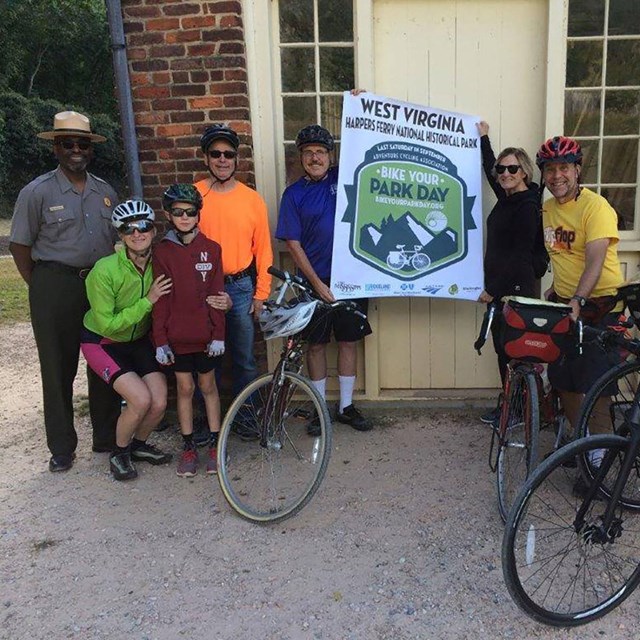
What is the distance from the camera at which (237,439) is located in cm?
412

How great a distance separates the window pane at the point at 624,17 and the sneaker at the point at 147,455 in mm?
4021

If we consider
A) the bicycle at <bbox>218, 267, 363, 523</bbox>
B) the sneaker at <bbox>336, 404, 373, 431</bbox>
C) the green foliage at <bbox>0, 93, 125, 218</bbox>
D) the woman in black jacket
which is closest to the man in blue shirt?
the sneaker at <bbox>336, 404, 373, 431</bbox>

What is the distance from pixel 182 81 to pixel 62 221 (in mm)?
1262

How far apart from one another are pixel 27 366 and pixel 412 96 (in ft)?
15.0

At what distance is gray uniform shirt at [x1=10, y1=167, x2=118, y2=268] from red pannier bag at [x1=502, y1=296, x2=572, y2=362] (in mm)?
2466

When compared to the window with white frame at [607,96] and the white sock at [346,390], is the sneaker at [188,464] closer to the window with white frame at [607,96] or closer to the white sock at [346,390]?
the white sock at [346,390]

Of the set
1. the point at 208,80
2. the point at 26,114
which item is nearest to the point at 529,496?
the point at 208,80

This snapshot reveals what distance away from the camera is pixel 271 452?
3.46 metres

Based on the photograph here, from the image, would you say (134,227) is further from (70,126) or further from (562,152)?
(562,152)

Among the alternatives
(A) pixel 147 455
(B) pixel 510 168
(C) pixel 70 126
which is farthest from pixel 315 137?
(A) pixel 147 455

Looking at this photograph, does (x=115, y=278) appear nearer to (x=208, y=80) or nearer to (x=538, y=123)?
(x=208, y=80)

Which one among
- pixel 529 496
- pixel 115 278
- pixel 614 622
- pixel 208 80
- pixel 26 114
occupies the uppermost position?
pixel 26 114

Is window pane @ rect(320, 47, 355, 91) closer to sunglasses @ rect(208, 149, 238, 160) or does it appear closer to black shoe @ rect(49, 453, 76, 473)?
sunglasses @ rect(208, 149, 238, 160)

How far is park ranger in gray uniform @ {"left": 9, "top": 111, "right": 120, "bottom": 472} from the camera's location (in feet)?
12.0
